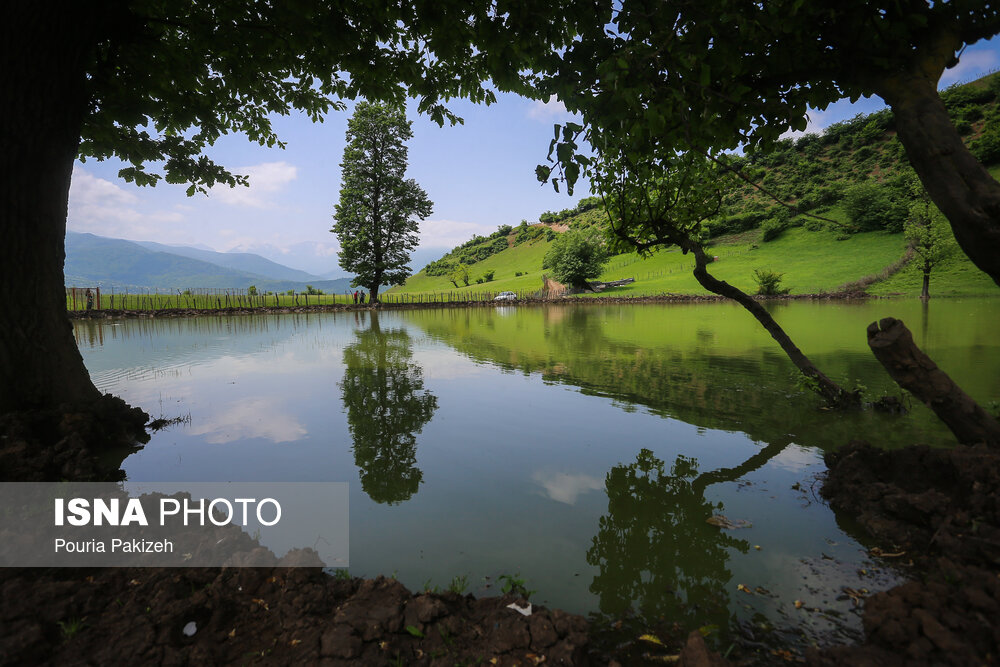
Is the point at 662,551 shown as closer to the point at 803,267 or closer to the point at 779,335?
the point at 779,335

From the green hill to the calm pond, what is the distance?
23.4 m

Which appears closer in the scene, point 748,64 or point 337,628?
point 337,628

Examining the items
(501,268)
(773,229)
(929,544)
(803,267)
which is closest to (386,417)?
(929,544)

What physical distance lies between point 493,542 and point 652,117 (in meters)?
3.61

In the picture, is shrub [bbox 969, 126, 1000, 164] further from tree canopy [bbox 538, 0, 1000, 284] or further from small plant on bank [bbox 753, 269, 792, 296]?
tree canopy [bbox 538, 0, 1000, 284]

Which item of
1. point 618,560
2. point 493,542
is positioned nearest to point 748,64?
point 618,560

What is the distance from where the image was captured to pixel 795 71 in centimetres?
399

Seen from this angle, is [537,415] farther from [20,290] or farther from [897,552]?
[20,290]

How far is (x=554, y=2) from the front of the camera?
4.11 meters

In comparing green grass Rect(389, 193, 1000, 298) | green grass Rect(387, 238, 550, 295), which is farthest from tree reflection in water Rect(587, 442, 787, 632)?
green grass Rect(387, 238, 550, 295)

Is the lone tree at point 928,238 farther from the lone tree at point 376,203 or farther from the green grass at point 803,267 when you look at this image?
the lone tree at point 376,203

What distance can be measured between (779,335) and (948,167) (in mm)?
5097

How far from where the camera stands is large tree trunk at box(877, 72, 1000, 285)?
319 cm

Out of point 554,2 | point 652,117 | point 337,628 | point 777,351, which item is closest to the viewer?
point 337,628
